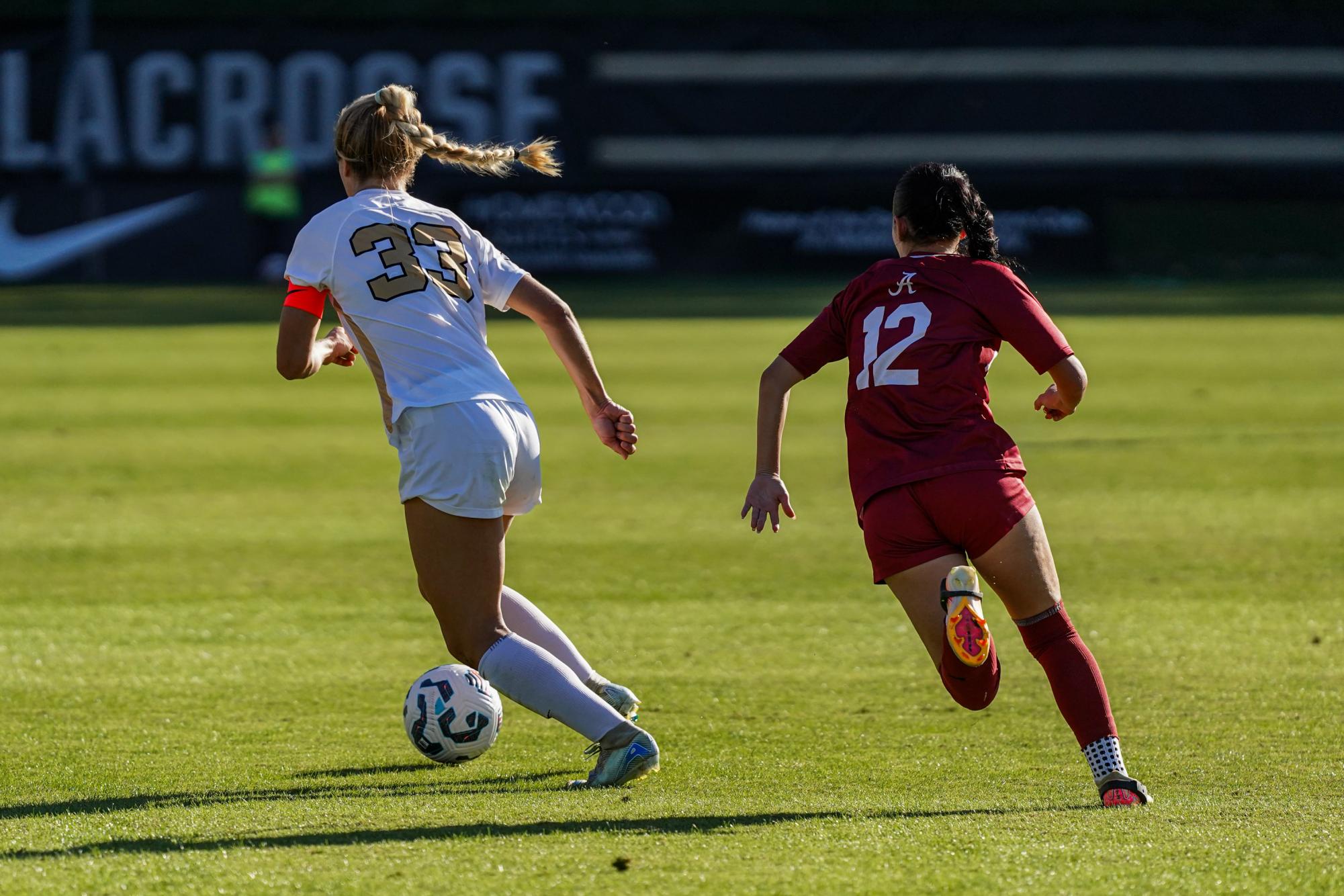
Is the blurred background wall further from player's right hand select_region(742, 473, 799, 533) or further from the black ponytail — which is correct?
player's right hand select_region(742, 473, 799, 533)

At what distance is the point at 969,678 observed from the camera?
14.6ft

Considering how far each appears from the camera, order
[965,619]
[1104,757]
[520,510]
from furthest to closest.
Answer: [520,510], [1104,757], [965,619]

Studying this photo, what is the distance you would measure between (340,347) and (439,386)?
44cm

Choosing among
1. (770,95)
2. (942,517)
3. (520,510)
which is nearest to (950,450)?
(942,517)

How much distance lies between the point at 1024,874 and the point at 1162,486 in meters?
7.53

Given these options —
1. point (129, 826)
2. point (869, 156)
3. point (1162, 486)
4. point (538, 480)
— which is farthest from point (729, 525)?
point (869, 156)

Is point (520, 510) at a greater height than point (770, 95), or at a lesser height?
greater

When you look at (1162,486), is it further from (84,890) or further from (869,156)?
(869,156)

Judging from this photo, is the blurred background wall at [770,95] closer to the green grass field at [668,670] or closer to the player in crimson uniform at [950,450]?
the green grass field at [668,670]

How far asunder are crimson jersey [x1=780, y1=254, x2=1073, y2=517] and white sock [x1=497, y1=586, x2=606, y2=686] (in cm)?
99

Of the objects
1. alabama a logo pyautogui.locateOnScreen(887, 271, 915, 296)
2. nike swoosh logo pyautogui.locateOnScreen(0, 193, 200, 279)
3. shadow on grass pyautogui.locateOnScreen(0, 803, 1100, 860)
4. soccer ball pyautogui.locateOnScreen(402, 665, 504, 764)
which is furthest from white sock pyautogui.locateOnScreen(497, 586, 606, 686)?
nike swoosh logo pyautogui.locateOnScreen(0, 193, 200, 279)

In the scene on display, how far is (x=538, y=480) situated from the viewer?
470 centimetres

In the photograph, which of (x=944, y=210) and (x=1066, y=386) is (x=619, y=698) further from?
(x=944, y=210)

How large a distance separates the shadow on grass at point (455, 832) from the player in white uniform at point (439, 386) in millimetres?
438
